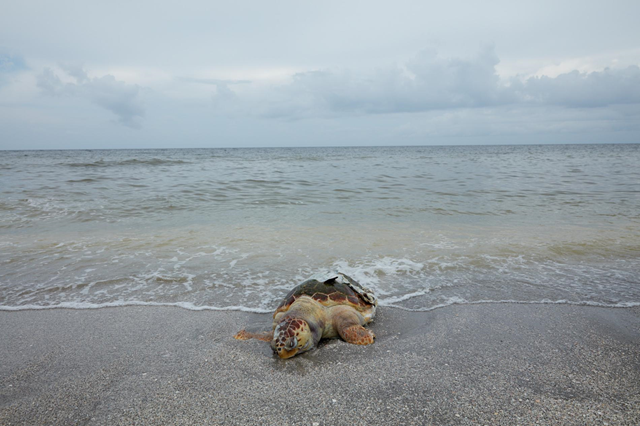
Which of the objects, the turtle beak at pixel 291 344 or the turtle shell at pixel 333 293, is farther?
the turtle shell at pixel 333 293

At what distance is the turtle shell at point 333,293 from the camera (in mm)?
4051

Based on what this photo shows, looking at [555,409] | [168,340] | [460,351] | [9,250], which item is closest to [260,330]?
[168,340]

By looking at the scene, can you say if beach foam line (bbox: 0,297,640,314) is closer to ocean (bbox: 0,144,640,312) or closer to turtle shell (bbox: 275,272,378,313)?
ocean (bbox: 0,144,640,312)

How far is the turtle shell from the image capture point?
4051mm

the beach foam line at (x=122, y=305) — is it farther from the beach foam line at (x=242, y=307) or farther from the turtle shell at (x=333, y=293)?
the turtle shell at (x=333, y=293)

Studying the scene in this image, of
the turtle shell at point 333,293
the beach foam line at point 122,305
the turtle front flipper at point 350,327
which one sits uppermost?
the turtle shell at point 333,293

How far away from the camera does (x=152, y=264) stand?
646 cm

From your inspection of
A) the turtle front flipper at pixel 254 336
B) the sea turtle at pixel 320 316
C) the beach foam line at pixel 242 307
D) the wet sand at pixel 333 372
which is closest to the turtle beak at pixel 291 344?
the sea turtle at pixel 320 316

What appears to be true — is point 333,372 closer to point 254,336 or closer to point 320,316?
point 320,316

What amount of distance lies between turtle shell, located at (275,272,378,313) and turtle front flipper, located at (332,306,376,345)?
0.12 metres

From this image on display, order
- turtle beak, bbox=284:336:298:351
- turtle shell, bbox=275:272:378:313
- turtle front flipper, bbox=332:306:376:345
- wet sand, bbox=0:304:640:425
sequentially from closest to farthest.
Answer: wet sand, bbox=0:304:640:425 → turtle beak, bbox=284:336:298:351 → turtle front flipper, bbox=332:306:376:345 → turtle shell, bbox=275:272:378:313

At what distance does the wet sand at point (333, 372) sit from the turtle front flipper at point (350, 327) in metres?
0.10

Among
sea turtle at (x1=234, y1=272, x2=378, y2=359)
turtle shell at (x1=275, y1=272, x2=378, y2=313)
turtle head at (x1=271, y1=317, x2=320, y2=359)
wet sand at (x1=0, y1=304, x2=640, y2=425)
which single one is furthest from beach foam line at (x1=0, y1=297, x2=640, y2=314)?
turtle head at (x1=271, y1=317, x2=320, y2=359)

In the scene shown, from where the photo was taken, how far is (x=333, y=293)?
4.11 m
